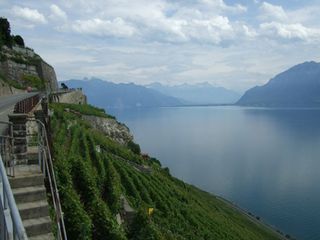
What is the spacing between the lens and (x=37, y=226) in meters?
8.48

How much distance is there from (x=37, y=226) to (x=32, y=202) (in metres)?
0.84

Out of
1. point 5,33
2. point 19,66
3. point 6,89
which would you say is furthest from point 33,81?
point 6,89

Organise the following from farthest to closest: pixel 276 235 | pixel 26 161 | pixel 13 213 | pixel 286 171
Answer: pixel 286 171 < pixel 276 235 < pixel 26 161 < pixel 13 213

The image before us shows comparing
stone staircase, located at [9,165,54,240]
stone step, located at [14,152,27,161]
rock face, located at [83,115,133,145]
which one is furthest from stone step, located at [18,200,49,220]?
rock face, located at [83,115,133,145]

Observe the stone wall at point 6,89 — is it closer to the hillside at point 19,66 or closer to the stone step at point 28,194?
the hillside at point 19,66

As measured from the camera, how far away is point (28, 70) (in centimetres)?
7094

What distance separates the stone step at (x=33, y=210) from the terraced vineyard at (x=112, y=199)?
271cm

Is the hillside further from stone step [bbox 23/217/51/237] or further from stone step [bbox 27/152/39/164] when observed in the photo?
stone step [bbox 23/217/51/237]

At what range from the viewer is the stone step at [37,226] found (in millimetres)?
8383

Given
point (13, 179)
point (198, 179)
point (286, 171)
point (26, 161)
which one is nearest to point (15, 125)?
point (26, 161)

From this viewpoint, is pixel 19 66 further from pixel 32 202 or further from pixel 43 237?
pixel 43 237

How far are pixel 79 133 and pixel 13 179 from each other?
21702mm

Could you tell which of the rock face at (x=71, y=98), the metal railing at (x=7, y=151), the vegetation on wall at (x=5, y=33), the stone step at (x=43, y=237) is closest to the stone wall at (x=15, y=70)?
the vegetation on wall at (x=5, y=33)

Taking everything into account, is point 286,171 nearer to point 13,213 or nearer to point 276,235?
point 276,235
